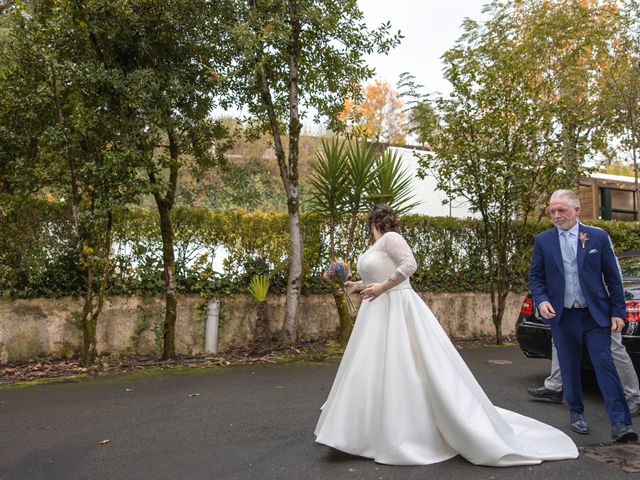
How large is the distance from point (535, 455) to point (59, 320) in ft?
22.5

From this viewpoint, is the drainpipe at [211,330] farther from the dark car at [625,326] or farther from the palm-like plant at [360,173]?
the dark car at [625,326]

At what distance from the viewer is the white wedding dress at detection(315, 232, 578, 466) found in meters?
4.10

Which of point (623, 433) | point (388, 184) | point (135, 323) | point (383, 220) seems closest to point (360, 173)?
point (388, 184)

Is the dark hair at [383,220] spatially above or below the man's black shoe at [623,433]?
above

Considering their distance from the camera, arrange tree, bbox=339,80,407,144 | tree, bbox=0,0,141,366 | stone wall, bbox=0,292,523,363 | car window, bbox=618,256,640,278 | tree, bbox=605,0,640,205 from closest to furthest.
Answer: car window, bbox=618,256,640,278, tree, bbox=0,0,141,366, stone wall, bbox=0,292,523,363, tree, bbox=605,0,640,205, tree, bbox=339,80,407,144

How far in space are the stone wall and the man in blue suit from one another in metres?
5.36

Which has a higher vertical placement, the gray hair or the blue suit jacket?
the gray hair

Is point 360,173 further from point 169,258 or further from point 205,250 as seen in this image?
point 169,258

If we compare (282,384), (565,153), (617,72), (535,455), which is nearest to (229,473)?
(535,455)

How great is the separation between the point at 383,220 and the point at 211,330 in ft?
16.7

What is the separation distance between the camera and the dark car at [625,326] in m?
5.82

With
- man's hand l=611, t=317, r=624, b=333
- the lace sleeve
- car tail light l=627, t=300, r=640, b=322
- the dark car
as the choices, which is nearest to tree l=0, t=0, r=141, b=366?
the lace sleeve

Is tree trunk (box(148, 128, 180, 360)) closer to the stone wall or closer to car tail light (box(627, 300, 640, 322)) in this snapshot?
the stone wall

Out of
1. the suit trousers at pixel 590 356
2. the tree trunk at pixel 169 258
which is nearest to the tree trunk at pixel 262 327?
the tree trunk at pixel 169 258
